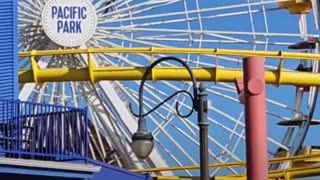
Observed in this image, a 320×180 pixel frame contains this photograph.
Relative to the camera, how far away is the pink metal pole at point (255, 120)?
51.2 feet

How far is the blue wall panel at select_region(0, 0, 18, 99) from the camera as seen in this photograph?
2230 centimetres

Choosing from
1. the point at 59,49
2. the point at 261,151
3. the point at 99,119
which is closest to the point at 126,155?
the point at 99,119

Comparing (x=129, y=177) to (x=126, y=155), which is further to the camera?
(x=126, y=155)

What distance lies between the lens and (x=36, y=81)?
29469 mm

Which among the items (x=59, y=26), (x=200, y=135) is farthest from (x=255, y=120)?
(x=59, y=26)

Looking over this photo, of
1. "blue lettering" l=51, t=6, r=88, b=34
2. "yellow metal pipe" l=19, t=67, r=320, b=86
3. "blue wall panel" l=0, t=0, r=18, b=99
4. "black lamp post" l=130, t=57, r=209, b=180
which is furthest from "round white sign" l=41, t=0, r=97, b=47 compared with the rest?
"black lamp post" l=130, t=57, r=209, b=180

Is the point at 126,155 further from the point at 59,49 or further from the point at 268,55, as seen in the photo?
the point at 268,55

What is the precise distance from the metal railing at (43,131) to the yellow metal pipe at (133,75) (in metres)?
8.46

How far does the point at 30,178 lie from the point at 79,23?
13.3 metres

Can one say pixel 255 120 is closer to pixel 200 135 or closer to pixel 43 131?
pixel 200 135

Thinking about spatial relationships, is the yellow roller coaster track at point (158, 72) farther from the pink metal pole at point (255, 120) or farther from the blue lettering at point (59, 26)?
the pink metal pole at point (255, 120)

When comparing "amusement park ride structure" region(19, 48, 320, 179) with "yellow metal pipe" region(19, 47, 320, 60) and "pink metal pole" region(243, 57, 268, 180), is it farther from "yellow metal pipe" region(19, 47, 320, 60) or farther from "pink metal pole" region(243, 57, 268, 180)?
"pink metal pole" region(243, 57, 268, 180)

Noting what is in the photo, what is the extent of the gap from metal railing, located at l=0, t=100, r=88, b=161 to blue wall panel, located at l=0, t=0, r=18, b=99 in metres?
1.47

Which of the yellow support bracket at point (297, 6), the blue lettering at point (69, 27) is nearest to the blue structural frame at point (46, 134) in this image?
the blue lettering at point (69, 27)
